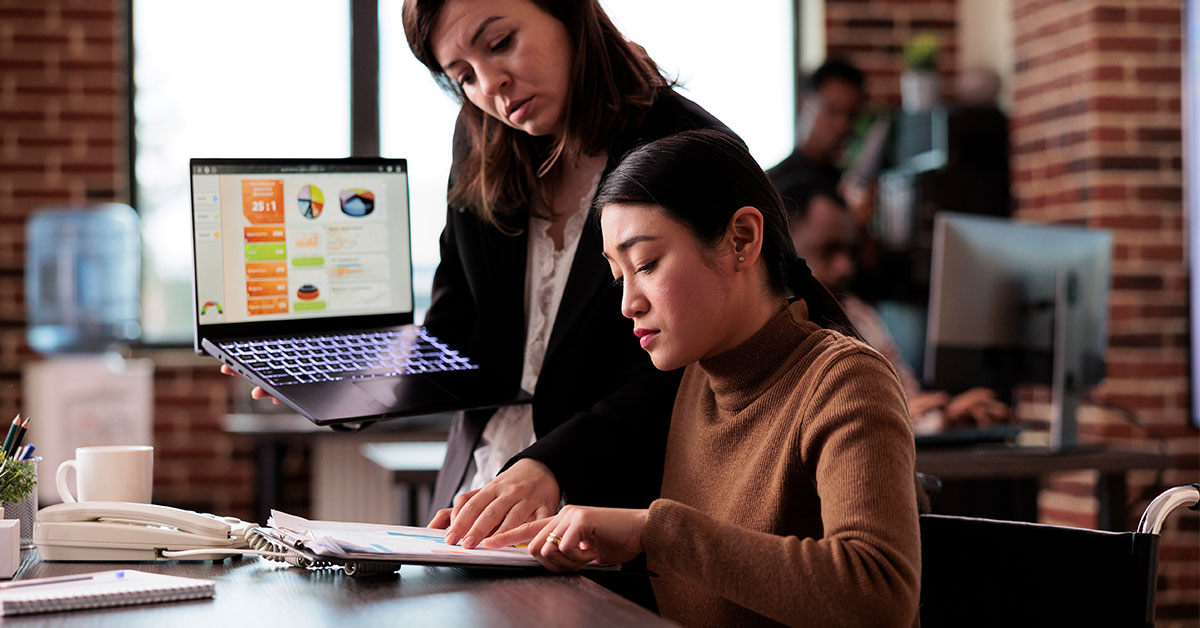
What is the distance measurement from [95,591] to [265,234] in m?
0.54

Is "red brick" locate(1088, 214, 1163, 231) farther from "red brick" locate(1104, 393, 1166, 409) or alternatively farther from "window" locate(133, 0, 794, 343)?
"window" locate(133, 0, 794, 343)

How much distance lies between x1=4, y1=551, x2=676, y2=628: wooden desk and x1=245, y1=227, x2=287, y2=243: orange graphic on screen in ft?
1.43

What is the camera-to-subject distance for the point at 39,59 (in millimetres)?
4305

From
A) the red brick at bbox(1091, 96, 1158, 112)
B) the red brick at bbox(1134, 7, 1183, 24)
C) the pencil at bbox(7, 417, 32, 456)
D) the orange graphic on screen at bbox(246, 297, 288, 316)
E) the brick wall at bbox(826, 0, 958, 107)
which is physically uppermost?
the brick wall at bbox(826, 0, 958, 107)

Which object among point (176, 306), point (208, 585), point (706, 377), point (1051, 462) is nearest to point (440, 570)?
point (208, 585)

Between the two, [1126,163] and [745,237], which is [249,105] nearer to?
[1126,163]

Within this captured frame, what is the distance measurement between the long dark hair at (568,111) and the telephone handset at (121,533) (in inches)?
20.2

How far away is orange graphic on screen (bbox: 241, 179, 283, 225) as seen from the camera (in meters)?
1.44

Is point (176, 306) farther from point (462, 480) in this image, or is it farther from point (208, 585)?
point (208, 585)

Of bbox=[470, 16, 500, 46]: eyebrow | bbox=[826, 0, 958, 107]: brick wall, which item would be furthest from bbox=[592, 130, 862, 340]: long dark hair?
bbox=[826, 0, 958, 107]: brick wall

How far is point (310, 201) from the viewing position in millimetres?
1484

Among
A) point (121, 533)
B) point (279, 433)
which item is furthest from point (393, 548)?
point (279, 433)

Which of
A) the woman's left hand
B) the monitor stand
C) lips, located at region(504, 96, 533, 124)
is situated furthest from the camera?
the monitor stand

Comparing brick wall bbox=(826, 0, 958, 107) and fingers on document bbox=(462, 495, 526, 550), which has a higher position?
brick wall bbox=(826, 0, 958, 107)
